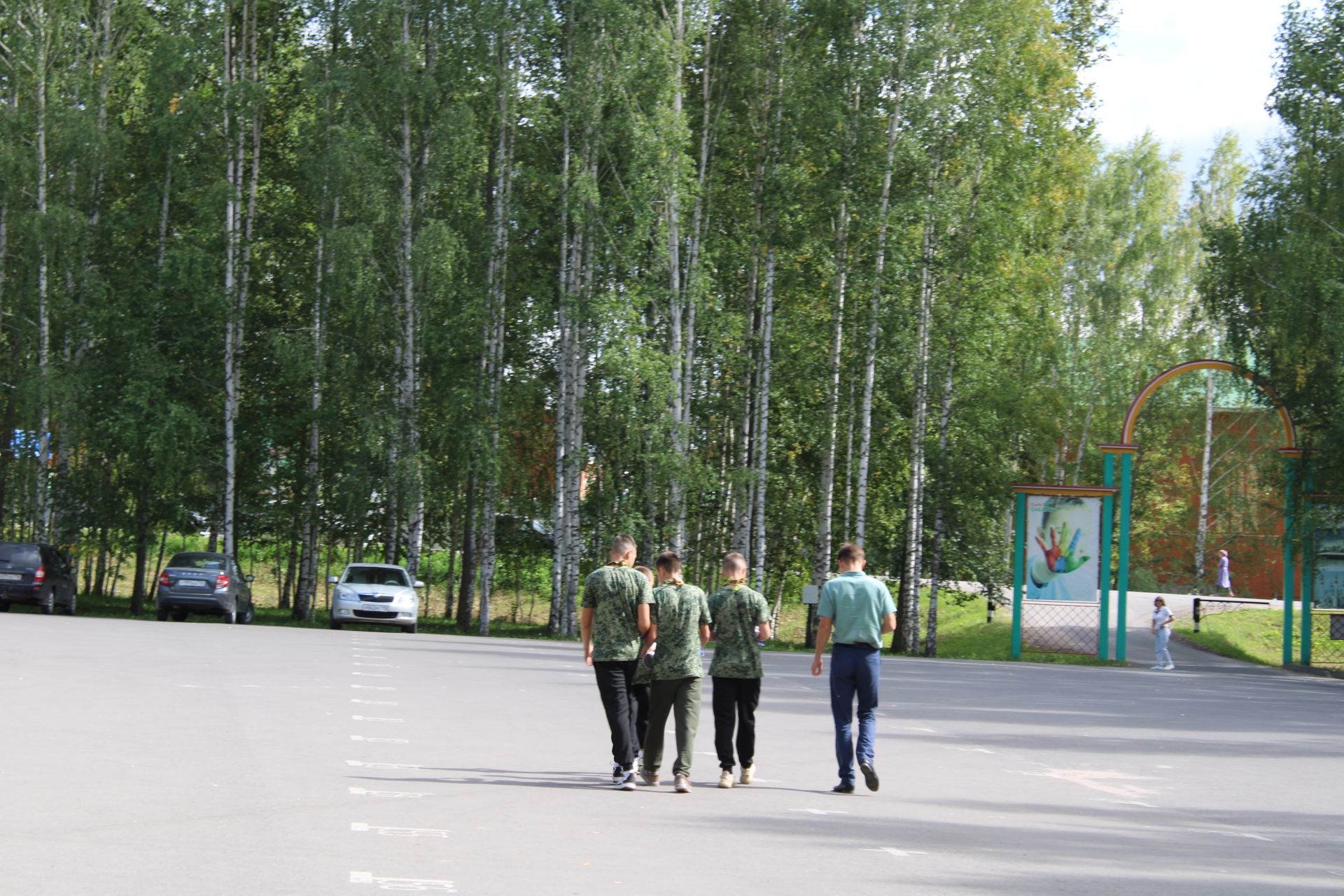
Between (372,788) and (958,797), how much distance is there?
4298 mm

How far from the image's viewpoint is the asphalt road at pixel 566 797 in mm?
8289

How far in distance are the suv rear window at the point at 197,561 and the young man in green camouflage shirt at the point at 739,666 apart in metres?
25.7

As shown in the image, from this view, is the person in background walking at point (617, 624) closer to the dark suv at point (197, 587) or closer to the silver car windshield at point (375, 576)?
the silver car windshield at point (375, 576)

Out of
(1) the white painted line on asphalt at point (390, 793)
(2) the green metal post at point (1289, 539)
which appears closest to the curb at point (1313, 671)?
(2) the green metal post at point (1289, 539)

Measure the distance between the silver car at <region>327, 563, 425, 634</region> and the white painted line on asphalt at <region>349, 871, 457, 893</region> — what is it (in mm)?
27884

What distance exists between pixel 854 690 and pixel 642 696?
165cm

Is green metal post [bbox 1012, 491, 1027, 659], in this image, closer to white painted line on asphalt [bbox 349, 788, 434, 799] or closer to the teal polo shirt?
the teal polo shirt

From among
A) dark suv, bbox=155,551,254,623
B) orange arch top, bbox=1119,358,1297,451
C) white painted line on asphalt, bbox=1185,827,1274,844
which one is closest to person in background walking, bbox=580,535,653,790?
white painted line on asphalt, bbox=1185,827,1274,844

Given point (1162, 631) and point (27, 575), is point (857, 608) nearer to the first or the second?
point (1162, 631)

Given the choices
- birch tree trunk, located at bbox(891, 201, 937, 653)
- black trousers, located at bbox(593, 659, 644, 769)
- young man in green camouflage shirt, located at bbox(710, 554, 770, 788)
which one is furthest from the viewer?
birch tree trunk, located at bbox(891, 201, 937, 653)

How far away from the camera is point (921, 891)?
8.09 metres

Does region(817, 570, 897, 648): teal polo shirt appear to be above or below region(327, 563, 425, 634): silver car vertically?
above

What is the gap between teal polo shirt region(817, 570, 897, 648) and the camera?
12.6 m

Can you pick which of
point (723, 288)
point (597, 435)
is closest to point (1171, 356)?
point (723, 288)
